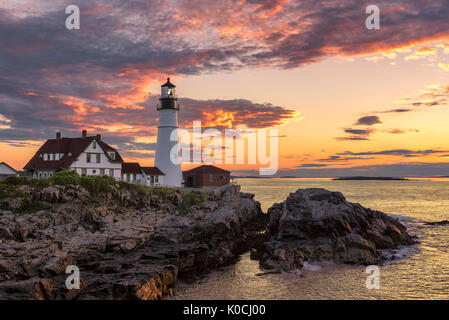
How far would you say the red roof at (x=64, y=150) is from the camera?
48938 mm

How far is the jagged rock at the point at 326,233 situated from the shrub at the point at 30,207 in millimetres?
20051

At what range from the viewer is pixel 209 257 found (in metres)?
27.0

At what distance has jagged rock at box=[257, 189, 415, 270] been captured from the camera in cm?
2670

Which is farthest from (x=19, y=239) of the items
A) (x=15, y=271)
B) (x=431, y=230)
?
(x=431, y=230)

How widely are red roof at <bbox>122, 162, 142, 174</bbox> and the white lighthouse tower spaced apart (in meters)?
3.03

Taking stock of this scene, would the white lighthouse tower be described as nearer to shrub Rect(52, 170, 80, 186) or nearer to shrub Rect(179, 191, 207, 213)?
shrub Rect(179, 191, 207, 213)

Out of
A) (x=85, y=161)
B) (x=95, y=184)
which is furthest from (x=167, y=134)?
(x=95, y=184)

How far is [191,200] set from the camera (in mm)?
44875

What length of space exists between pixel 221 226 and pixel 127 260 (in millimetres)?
12176

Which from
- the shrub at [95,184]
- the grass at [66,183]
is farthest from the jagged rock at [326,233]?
the shrub at [95,184]

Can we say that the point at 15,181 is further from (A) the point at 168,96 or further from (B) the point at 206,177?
(B) the point at 206,177
